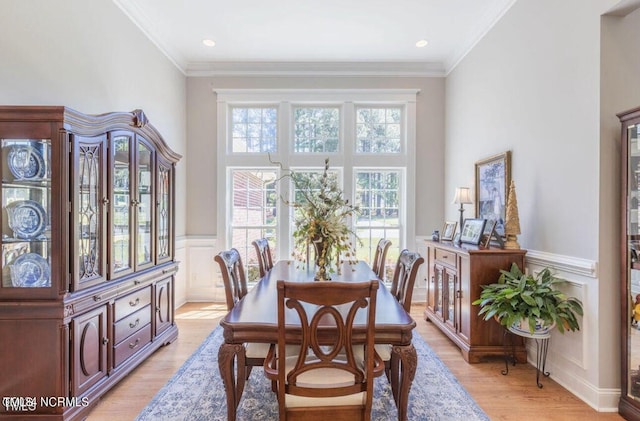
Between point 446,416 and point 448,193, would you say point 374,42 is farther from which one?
point 446,416

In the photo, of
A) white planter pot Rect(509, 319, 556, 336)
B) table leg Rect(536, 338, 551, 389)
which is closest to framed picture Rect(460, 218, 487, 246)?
white planter pot Rect(509, 319, 556, 336)

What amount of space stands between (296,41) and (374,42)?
0.96 meters

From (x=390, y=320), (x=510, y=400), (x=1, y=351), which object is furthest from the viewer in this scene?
(x=510, y=400)

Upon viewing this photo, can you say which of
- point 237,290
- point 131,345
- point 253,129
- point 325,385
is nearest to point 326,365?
point 325,385

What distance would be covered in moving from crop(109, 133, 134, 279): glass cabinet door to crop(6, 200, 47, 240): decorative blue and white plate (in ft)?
1.49

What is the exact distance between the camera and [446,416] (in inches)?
85.1

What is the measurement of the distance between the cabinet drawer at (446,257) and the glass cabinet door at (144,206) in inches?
113

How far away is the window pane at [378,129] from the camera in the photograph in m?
4.88

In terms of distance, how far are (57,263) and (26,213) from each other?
0.38m

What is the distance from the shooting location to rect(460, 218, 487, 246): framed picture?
312cm

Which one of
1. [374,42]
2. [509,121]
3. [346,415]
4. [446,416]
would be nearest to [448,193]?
[509,121]

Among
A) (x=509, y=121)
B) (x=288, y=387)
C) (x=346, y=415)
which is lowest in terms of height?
(x=346, y=415)

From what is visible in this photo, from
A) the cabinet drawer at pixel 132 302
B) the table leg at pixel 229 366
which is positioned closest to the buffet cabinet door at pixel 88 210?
the cabinet drawer at pixel 132 302

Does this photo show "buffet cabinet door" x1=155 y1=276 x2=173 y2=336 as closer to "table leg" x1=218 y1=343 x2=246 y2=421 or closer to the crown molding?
"table leg" x1=218 y1=343 x2=246 y2=421
